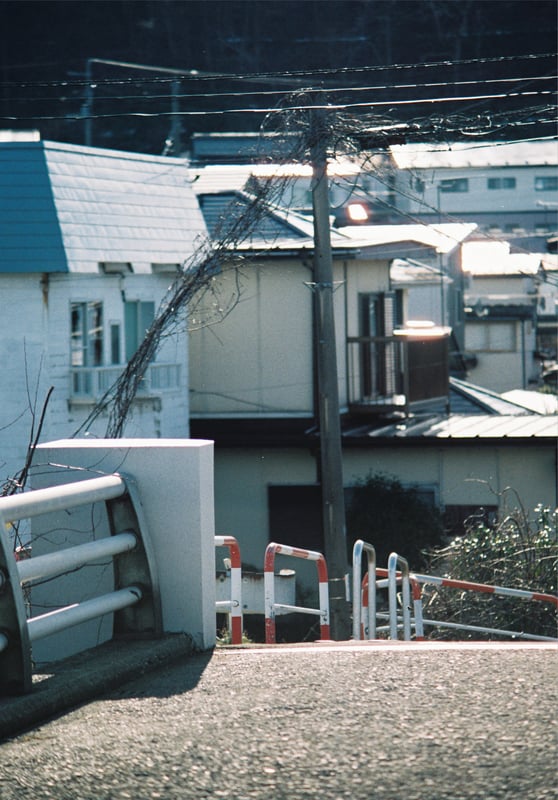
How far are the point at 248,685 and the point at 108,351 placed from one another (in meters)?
15.2

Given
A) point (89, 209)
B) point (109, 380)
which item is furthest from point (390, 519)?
point (89, 209)

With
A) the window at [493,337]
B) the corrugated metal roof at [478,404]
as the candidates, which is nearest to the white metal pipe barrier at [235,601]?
the corrugated metal roof at [478,404]

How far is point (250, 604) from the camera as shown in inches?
371

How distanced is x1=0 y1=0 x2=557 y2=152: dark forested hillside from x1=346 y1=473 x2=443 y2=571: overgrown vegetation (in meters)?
14.2

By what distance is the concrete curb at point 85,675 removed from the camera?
344 cm

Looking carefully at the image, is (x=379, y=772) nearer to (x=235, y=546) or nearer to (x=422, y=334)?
(x=235, y=546)

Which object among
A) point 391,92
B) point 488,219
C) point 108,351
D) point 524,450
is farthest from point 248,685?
point 488,219

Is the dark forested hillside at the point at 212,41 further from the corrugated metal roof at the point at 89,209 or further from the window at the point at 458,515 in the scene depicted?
the window at the point at 458,515

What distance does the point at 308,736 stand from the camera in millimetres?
3258

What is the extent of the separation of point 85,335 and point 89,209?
2043 millimetres

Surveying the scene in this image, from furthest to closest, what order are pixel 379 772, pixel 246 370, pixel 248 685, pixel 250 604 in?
1. pixel 246 370
2. pixel 250 604
3. pixel 248 685
4. pixel 379 772

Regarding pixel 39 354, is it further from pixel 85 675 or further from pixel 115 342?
pixel 85 675

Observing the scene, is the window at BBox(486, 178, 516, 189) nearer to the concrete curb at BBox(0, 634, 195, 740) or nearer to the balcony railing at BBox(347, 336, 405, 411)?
the balcony railing at BBox(347, 336, 405, 411)

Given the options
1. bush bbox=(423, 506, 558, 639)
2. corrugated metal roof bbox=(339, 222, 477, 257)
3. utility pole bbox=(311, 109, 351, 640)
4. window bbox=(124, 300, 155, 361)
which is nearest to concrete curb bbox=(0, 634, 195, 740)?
bush bbox=(423, 506, 558, 639)
